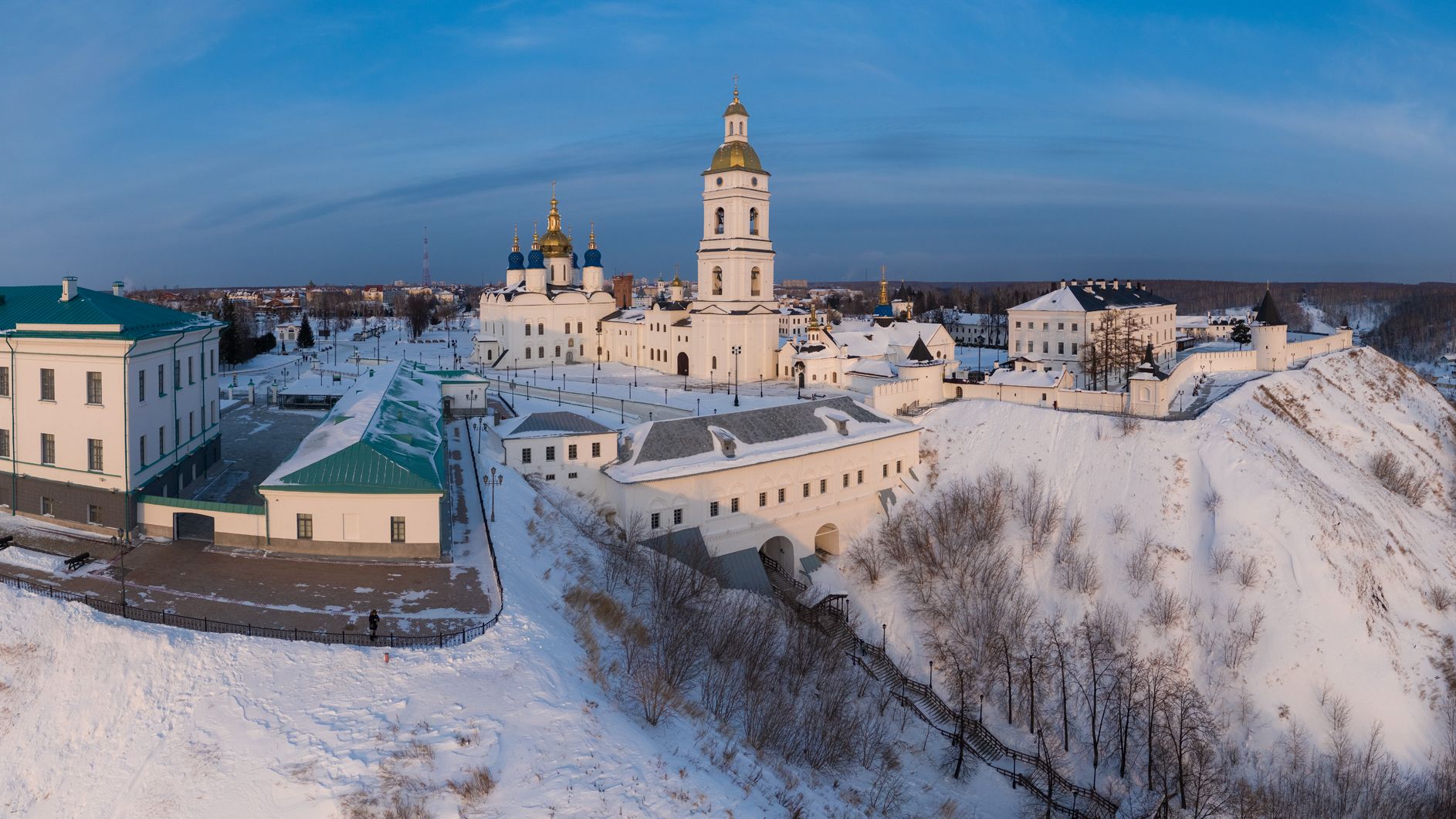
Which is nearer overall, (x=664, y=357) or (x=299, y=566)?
(x=299, y=566)

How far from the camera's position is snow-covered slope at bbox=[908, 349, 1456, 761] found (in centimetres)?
2833

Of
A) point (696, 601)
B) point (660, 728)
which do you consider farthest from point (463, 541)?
point (660, 728)

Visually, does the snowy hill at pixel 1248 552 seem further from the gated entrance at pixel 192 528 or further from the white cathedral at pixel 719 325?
the gated entrance at pixel 192 528

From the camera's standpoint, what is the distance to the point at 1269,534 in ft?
107

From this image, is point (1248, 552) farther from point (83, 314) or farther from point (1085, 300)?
point (83, 314)

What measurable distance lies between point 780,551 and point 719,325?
78.5 feet

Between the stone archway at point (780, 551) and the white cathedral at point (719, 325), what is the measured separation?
1411 cm

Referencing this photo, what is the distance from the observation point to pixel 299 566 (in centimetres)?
2144

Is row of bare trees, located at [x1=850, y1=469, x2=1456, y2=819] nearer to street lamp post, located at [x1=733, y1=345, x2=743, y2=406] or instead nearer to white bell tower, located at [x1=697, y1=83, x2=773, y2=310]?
street lamp post, located at [x1=733, y1=345, x2=743, y2=406]

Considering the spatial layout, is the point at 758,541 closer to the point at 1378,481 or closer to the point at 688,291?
the point at 1378,481

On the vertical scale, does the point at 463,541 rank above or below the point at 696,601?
A: above

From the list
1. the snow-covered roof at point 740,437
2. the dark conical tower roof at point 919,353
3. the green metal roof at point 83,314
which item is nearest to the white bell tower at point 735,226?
the dark conical tower roof at point 919,353

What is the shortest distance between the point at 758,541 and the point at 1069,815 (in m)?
14.5

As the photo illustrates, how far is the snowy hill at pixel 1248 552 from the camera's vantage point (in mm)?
28109
